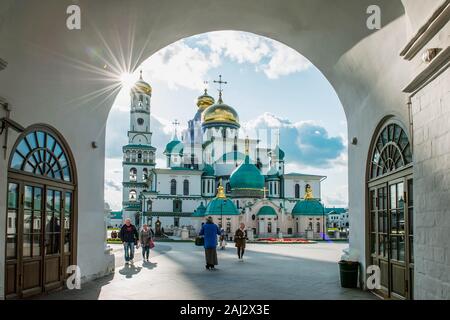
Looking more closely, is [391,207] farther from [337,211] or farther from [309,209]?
[337,211]

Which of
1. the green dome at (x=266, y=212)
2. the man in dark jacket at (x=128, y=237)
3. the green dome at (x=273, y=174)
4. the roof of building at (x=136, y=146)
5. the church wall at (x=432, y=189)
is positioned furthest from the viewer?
the green dome at (x=273, y=174)

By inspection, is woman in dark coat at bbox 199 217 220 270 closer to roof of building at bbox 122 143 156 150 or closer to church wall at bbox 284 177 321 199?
Answer: roof of building at bbox 122 143 156 150

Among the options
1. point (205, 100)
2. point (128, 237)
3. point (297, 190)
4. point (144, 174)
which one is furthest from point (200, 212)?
point (128, 237)

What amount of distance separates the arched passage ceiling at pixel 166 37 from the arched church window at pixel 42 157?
0.70 m

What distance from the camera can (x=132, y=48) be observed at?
11.1 metres

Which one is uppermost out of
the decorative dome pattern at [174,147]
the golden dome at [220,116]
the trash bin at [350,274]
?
the golden dome at [220,116]

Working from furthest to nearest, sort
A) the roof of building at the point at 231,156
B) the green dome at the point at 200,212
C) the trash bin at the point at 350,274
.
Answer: the roof of building at the point at 231,156 < the green dome at the point at 200,212 < the trash bin at the point at 350,274

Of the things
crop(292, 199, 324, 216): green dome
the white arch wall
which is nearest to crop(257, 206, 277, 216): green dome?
crop(292, 199, 324, 216): green dome

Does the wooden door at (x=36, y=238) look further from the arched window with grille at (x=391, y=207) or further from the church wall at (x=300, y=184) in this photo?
the church wall at (x=300, y=184)

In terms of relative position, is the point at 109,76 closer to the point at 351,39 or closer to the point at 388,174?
the point at 351,39

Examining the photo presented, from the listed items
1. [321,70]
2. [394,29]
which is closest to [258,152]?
[321,70]

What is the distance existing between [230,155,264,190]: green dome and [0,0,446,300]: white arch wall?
40.1m

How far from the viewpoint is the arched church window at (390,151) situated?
777 cm

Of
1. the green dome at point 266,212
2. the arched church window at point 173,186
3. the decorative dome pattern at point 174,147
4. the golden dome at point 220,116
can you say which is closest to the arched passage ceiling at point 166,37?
the green dome at point 266,212
